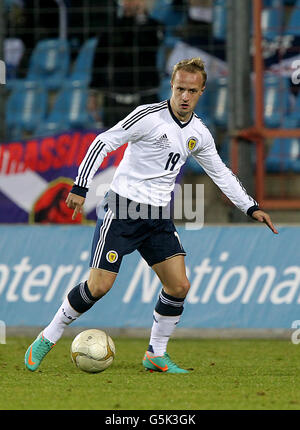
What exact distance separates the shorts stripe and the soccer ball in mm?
527

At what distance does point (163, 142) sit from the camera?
6562mm

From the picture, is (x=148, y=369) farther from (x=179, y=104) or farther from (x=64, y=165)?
(x=64, y=165)

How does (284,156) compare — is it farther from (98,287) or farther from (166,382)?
(166,382)

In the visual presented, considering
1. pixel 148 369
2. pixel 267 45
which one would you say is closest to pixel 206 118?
pixel 267 45

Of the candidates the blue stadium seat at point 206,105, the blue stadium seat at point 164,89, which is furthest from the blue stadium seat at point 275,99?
the blue stadium seat at point 164,89

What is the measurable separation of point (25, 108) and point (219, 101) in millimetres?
2927

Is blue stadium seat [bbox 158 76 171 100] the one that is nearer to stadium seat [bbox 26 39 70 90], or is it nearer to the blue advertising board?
stadium seat [bbox 26 39 70 90]

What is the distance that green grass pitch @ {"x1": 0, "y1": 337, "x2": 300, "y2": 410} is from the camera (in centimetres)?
521

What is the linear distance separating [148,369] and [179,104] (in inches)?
73.7

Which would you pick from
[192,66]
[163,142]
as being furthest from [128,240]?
[192,66]

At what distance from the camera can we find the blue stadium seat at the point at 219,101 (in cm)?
1370

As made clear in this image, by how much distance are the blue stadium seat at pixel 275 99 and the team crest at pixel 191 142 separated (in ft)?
22.4
